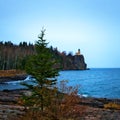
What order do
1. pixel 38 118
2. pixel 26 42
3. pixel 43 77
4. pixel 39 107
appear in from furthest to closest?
1. pixel 26 42
2. pixel 43 77
3. pixel 39 107
4. pixel 38 118

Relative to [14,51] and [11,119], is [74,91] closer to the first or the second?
[11,119]

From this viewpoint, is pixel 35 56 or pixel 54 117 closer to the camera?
pixel 54 117

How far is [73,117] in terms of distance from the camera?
14.6 m

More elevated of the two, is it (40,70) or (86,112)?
(40,70)

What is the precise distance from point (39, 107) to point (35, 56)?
3.40m

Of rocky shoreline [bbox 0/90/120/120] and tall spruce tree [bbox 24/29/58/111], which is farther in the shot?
rocky shoreline [bbox 0/90/120/120]

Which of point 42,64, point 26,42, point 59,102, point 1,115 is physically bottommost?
point 1,115

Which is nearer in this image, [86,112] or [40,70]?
[40,70]

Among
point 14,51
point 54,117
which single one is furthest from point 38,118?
point 14,51

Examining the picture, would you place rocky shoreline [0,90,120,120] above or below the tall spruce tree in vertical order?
below

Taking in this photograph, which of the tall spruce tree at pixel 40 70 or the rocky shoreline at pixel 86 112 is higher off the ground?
the tall spruce tree at pixel 40 70

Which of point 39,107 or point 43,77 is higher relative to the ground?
point 43,77

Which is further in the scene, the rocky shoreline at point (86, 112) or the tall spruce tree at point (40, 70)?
the rocky shoreline at point (86, 112)

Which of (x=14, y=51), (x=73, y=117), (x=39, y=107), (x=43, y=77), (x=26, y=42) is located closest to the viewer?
(x=73, y=117)
